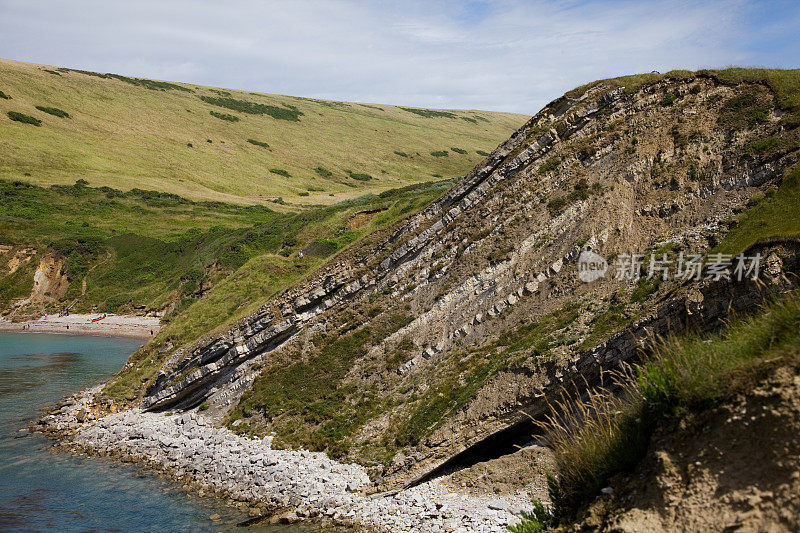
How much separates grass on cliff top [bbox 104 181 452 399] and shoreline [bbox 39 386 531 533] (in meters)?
4.08

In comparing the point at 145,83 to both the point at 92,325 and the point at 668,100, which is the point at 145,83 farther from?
the point at 668,100

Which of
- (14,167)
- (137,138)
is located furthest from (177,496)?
(137,138)

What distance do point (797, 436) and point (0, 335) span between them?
67.9m

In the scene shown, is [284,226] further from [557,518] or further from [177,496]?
[557,518]

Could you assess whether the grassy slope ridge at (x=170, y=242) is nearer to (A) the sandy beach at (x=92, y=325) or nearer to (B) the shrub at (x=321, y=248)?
(B) the shrub at (x=321, y=248)

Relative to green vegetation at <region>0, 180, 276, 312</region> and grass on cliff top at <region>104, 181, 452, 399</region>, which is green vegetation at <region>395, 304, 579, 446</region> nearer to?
grass on cliff top at <region>104, 181, 452, 399</region>

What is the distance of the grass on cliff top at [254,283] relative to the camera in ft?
108

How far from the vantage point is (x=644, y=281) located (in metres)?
19.5

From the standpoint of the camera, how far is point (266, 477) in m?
21.3

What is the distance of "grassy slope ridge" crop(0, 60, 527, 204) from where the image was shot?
10294cm

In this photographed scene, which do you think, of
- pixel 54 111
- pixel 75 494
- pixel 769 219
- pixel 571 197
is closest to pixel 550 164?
pixel 571 197

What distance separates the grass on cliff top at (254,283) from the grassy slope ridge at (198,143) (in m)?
57.6

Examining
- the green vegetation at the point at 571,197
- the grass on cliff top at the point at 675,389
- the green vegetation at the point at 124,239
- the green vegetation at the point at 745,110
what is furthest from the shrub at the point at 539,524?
the green vegetation at the point at 124,239

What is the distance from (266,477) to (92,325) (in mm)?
49143
